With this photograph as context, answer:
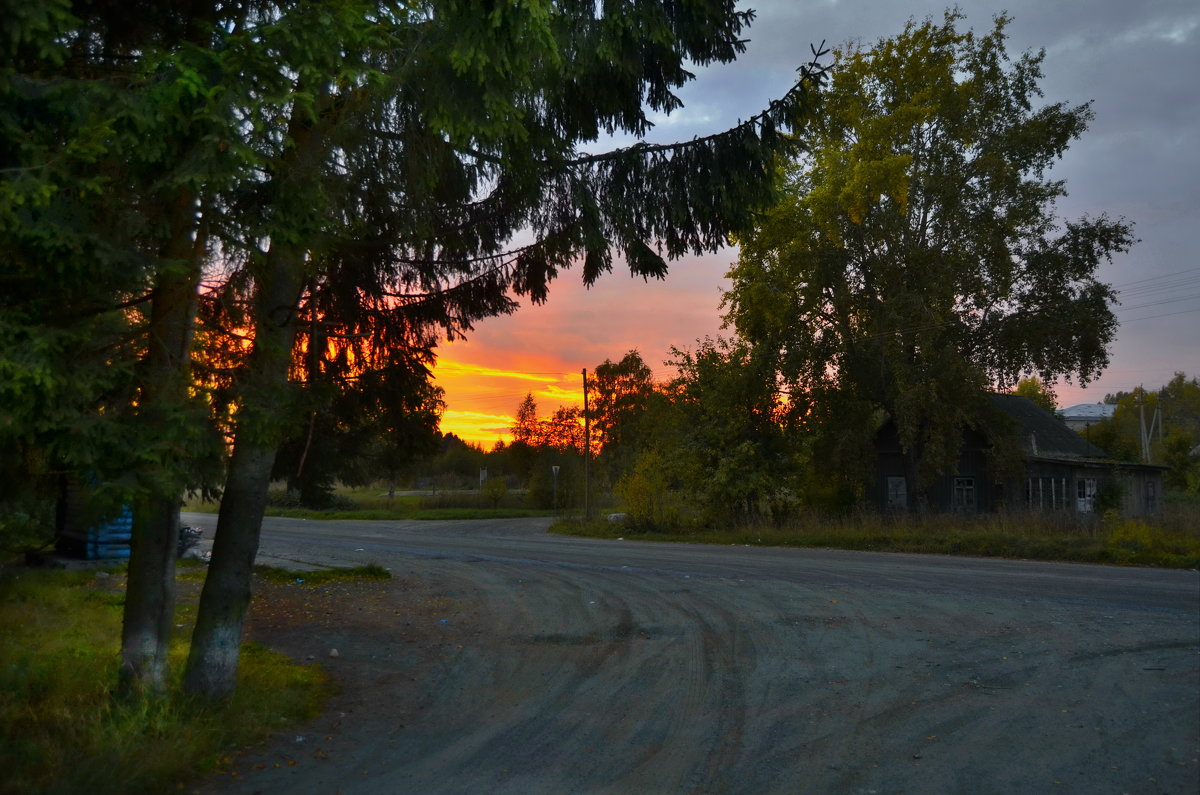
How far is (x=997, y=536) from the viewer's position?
20.7 metres

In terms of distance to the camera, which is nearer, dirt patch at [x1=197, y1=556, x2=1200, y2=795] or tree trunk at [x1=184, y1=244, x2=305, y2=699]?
dirt patch at [x1=197, y1=556, x2=1200, y2=795]

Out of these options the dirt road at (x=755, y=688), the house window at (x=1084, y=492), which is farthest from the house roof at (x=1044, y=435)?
the dirt road at (x=755, y=688)

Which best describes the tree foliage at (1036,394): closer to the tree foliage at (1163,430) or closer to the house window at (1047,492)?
the tree foliage at (1163,430)

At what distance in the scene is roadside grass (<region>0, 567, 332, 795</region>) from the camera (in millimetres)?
4754

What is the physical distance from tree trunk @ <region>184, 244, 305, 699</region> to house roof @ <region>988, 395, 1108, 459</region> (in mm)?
30517

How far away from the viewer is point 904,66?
91.3 feet

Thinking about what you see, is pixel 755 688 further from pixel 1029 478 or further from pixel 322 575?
pixel 1029 478

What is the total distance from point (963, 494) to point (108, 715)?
31.7 meters

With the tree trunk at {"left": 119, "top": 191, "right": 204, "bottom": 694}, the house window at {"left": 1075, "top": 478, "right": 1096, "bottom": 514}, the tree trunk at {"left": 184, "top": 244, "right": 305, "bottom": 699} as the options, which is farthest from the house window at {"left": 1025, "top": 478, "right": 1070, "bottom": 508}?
the tree trunk at {"left": 119, "top": 191, "right": 204, "bottom": 694}

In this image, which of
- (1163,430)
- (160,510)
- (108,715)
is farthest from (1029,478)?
(1163,430)

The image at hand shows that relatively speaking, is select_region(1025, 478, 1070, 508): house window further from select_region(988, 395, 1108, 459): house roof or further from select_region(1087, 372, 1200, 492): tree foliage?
select_region(1087, 372, 1200, 492): tree foliage

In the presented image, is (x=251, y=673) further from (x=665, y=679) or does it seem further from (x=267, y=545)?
(x=267, y=545)

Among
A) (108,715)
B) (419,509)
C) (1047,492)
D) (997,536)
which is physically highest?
(1047,492)

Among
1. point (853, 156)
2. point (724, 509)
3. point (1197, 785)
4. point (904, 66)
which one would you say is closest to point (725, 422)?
point (724, 509)
